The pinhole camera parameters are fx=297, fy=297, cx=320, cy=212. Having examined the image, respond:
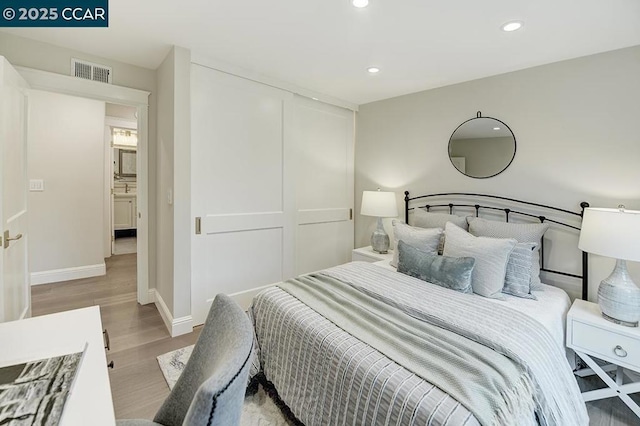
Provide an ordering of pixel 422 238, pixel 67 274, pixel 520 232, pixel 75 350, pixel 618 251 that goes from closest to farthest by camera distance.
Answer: pixel 75 350 < pixel 618 251 < pixel 520 232 < pixel 422 238 < pixel 67 274

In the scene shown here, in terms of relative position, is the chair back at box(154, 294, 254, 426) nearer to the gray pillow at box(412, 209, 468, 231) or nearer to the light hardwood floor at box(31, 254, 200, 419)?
the light hardwood floor at box(31, 254, 200, 419)

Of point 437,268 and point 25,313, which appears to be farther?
point 25,313

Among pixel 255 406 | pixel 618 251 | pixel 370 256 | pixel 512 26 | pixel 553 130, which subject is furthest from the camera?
pixel 370 256

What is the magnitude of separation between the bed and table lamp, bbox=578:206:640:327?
10.9 inches

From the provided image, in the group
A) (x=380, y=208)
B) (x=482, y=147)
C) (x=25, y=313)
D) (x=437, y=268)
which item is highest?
(x=482, y=147)

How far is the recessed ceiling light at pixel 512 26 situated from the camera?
197 centimetres

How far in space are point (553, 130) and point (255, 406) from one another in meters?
3.11

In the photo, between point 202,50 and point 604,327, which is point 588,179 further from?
point 202,50

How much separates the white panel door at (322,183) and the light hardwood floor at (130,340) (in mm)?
1655

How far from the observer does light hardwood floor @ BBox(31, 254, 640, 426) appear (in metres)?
1.85

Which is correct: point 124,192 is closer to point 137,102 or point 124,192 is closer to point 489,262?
point 137,102

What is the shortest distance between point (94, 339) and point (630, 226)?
2737mm

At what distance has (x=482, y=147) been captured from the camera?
9.55 ft

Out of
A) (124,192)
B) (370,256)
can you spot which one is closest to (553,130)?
(370,256)
